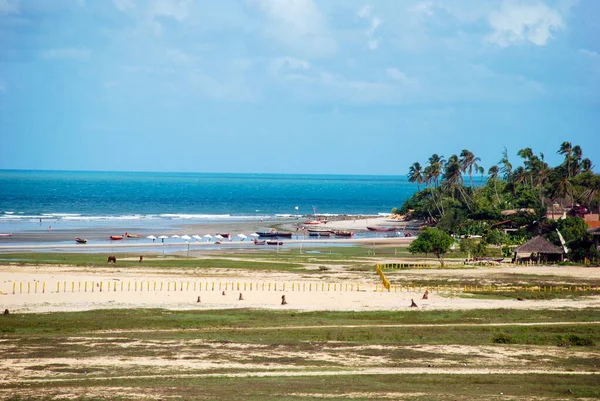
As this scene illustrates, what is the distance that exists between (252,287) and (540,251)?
116 feet

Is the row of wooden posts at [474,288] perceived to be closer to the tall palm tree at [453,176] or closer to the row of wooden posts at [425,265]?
the row of wooden posts at [425,265]

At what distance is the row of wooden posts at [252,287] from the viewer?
59156mm

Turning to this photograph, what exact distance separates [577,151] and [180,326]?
122178 millimetres

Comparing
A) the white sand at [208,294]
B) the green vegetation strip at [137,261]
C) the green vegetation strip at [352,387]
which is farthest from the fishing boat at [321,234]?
the green vegetation strip at [352,387]

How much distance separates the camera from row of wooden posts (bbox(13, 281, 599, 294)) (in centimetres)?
5916

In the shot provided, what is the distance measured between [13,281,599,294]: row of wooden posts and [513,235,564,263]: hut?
1890 centimetres

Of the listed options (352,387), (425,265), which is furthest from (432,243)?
(352,387)

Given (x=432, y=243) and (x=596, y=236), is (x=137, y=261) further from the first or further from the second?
(x=596, y=236)

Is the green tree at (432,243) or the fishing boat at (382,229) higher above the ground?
the fishing boat at (382,229)

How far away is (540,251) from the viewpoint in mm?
83250

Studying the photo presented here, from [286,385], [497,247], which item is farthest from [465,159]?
[286,385]

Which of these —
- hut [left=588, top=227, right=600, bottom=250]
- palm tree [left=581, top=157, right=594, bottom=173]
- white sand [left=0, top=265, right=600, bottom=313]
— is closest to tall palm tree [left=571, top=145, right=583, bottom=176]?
palm tree [left=581, top=157, right=594, bottom=173]

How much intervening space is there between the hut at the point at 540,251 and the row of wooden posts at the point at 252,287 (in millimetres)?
18902

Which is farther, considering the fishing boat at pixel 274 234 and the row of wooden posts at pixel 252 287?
the fishing boat at pixel 274 234
